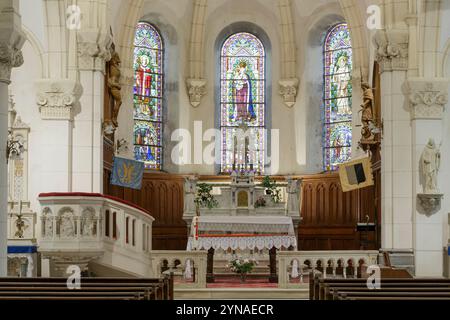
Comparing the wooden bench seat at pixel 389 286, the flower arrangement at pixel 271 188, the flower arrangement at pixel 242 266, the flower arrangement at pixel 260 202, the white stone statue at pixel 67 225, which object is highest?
the flower arrangement at pixel 271 188

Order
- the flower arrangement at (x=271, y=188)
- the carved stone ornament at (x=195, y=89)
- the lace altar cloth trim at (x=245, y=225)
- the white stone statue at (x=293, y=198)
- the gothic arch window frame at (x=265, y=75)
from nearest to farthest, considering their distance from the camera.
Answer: the lace altar cloth trim at (x=245, y=225) → the white stone statue at (x=293, y=198) → the flower arrangement at (x=271, y=188) → the carved stone ornament at (x=195, y=89) → the gothic arch window frame at (x=265, y=75)

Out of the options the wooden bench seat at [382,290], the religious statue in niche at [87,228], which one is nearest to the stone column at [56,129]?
the religious statue in niche at [87,228]

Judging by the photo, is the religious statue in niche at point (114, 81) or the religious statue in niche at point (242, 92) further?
the religious statue in niche at point (242, 92)

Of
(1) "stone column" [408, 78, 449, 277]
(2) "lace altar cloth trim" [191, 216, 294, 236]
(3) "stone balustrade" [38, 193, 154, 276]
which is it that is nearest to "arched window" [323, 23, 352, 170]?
(1) "stone column" [408, 78, 449, 277]

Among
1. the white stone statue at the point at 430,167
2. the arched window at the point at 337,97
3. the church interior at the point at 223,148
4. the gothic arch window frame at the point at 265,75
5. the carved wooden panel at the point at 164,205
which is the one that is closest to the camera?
the church interior at the point at 223,148

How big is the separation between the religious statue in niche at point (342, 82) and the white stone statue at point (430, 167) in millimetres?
6457

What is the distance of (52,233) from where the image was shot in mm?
13195

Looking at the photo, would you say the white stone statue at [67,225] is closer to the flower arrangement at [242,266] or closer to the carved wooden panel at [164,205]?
the flower arrangement at [242,266]

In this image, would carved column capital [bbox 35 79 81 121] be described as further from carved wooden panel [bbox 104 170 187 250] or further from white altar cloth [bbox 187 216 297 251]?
carved wooden panel [bbox 104 170 187 250]

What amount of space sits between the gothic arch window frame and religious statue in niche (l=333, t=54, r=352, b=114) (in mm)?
1802

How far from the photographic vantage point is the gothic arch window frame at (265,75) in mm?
23453

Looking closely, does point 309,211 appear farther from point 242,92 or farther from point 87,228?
point 87,228

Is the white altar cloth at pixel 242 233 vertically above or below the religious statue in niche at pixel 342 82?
below

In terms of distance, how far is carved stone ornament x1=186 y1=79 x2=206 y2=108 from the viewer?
22984 millimetres
